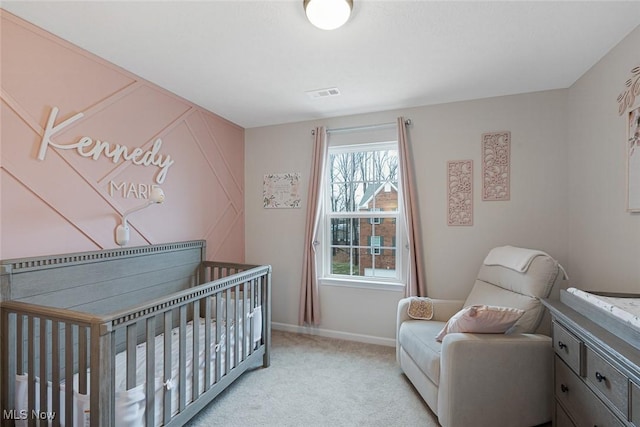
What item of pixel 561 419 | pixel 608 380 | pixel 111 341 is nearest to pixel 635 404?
pixel 608 380

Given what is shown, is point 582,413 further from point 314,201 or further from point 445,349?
point 314,201

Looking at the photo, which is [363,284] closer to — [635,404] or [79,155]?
[635,404]

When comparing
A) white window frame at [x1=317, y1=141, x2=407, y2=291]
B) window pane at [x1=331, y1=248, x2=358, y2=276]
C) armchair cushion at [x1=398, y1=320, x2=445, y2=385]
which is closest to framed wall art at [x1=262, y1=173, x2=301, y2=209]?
white window frame at [x1=317, y1=141, x2=407, y2=291]

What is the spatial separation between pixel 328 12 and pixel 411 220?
187 cm

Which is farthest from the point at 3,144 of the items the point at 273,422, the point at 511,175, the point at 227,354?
the point at 511,175

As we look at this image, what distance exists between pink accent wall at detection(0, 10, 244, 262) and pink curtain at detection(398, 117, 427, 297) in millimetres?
1903

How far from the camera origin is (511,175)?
8.35 feet

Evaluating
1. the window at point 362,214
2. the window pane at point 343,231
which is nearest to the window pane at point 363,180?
the window at point 362,214

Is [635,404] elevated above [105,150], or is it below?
below

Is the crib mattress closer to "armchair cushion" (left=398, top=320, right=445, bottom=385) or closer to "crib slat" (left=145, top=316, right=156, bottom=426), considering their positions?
"crib slat" (left=145, top=316, right=156, bottom=426)

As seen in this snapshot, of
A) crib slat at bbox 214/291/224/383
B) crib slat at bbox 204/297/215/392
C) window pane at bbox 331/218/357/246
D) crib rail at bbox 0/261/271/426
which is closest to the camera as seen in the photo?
crib rail at bbox 0/261/271/426

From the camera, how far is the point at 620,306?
1298 mm

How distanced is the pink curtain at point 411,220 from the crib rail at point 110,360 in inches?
61.3

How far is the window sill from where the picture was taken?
9.47ft
